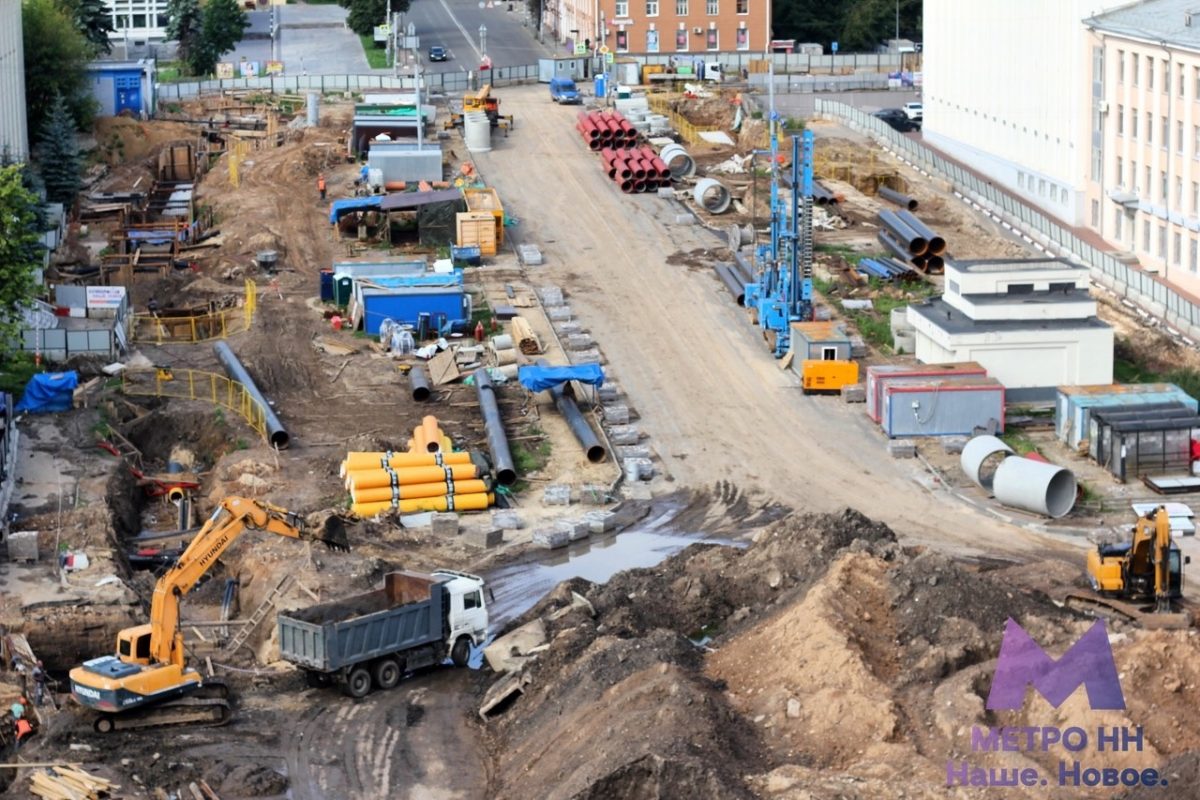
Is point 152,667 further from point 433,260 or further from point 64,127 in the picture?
point 64,127

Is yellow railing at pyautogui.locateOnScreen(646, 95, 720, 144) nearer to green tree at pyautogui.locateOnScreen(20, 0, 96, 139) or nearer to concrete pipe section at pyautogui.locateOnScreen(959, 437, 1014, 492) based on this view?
green tree at pyautogui.locateOnScreen(20, 0, 96, 139)

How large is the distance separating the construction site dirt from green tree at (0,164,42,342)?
101 inches

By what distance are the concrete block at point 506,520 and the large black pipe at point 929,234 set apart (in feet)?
74.8

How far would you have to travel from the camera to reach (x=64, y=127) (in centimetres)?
7512

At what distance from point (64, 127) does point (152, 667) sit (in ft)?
150

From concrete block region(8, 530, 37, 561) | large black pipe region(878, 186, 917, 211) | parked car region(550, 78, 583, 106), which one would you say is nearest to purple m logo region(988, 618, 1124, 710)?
concrete block region(8, 530, 37, 561)

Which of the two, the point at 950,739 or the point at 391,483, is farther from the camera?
the point at 391,483

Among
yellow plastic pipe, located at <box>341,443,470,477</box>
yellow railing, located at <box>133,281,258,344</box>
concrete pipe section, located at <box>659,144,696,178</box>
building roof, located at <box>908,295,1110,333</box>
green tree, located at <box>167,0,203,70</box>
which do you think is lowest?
yellow plastic pipe, located at <box>341,443,470,477</box>

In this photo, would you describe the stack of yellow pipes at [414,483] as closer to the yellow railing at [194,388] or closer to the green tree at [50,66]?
the yellow railing at [194,388]

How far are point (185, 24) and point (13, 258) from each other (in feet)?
206

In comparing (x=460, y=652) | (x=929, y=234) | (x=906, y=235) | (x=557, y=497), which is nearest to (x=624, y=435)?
(x=557, y=497)

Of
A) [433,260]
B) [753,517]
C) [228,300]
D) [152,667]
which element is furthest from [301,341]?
[152,667]

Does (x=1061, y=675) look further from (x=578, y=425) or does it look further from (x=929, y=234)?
(x=929, y=234)

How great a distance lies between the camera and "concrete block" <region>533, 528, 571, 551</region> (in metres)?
42.1
